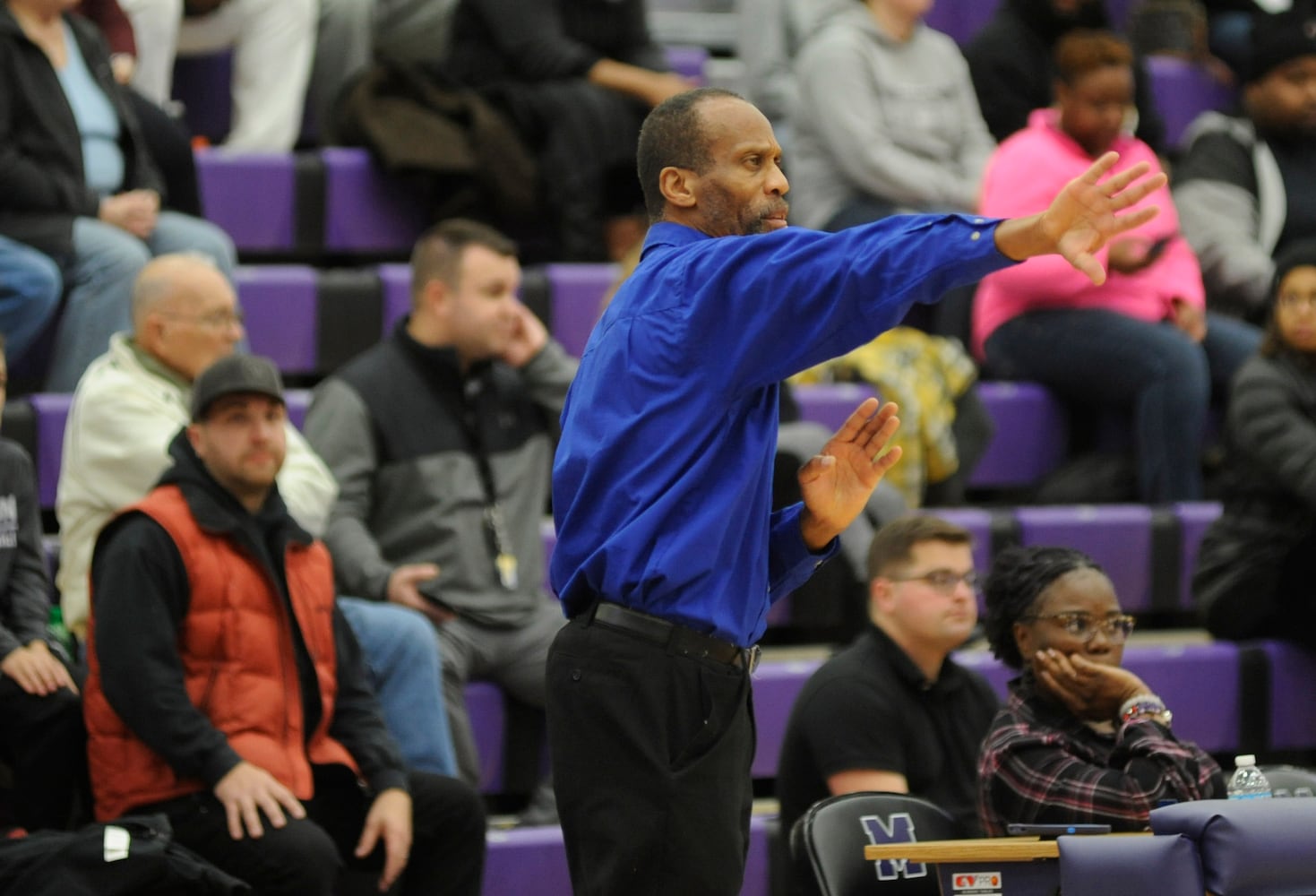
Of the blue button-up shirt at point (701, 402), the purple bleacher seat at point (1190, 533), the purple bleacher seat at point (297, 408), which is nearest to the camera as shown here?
the blue button-up shirt at point (701, 402)

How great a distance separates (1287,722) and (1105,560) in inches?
21.5

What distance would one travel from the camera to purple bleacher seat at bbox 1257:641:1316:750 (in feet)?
14.8

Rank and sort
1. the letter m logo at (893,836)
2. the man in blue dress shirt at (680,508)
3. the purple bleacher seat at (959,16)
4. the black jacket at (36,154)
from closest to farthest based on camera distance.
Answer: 1. the man in blue dress shirt at (680,508)
2. the letter m logo at (893,836)
3. the black jacket at (36,154)
4. the purple bleacher seat at (959,16)

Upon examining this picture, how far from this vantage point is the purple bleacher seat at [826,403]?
4.77 m

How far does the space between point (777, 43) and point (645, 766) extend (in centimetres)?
376

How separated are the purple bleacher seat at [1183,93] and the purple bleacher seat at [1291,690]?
7.53 feet

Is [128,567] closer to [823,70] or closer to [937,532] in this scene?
[937,532]

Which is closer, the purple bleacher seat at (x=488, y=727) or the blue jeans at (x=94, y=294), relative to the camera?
the purple bleacher seat at (x=488, y=727)

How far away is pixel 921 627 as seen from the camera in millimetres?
3455

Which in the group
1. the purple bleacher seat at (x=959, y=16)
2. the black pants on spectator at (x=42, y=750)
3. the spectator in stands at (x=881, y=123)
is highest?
the purple bleacher seat at (x=959, y=16)

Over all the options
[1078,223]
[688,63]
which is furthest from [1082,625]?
[688,63]

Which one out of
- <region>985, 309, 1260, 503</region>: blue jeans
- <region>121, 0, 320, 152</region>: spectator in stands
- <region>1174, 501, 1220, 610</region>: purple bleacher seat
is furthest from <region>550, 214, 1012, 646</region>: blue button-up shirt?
<region>121, 0, 320, 152</region>: spectator in stands

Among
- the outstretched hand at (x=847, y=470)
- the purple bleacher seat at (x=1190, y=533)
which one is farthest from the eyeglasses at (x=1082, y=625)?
the purple bleacher seat at (x=1190, y=533)

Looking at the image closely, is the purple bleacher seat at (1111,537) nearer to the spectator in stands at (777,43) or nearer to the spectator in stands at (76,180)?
the spectator in stands at (777,43)
